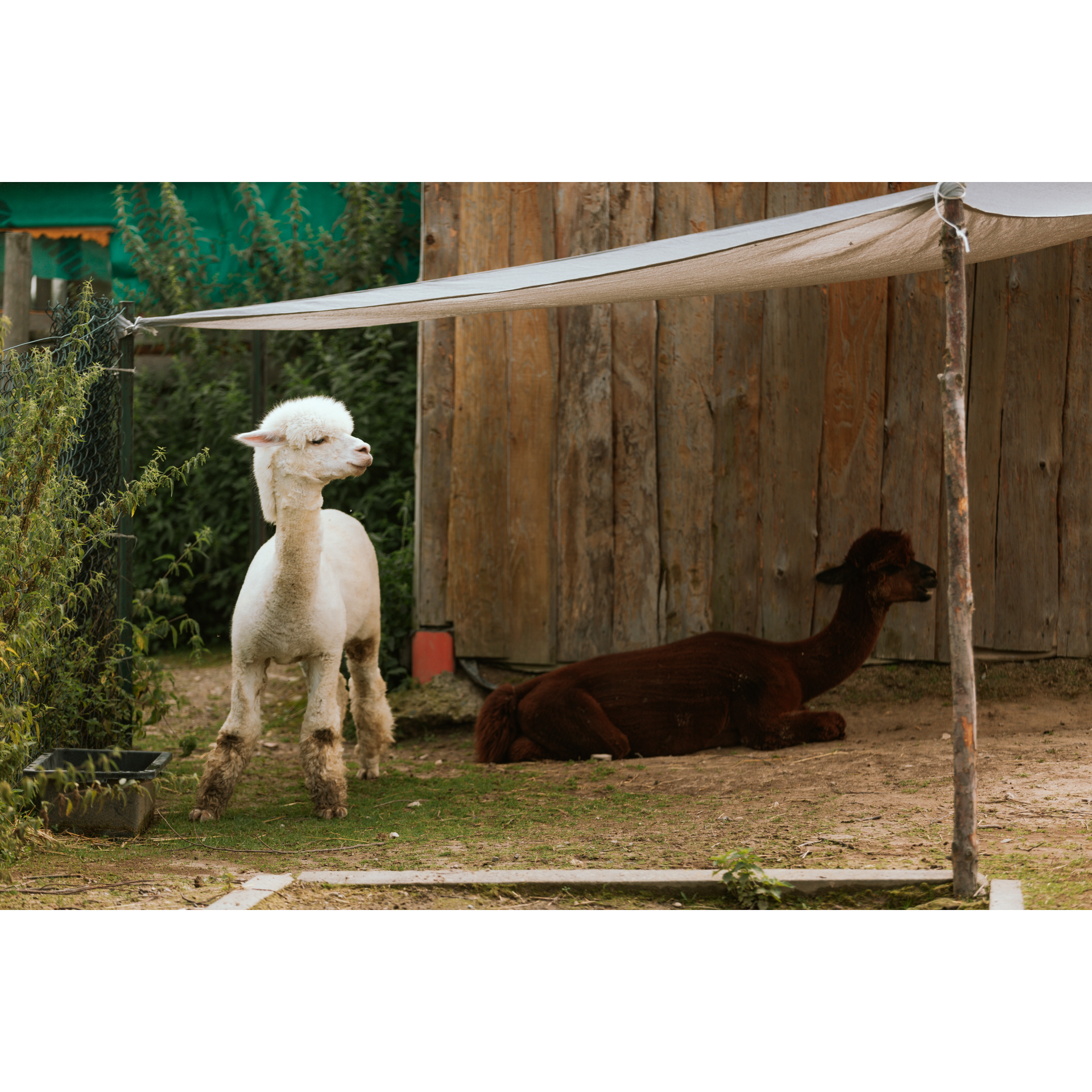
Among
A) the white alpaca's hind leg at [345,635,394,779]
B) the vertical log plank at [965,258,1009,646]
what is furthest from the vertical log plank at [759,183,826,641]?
the white alpaca's hind leg at [345,635,394,779]

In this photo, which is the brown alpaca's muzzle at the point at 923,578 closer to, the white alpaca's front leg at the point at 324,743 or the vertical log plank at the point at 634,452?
the vertical log plank at the point at 634,452

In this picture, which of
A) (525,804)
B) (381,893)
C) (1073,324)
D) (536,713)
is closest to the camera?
(381,893)

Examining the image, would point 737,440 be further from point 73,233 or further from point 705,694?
point 73,233

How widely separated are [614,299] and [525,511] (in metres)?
1.81

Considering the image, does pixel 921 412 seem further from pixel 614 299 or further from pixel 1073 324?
pixel 614 299

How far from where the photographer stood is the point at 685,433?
602 centimetres

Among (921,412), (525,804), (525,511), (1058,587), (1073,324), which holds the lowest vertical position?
(525,804)

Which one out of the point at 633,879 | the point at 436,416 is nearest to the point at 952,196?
the point at 633,879

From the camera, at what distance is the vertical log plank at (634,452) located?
602 centimetres

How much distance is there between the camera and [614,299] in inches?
178

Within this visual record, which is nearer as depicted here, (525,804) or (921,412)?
(525,804)

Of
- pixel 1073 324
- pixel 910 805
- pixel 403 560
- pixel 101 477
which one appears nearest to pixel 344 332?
pixel 403 560

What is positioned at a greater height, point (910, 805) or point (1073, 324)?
point (1073, 324)

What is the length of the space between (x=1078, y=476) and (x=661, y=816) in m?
3.09
